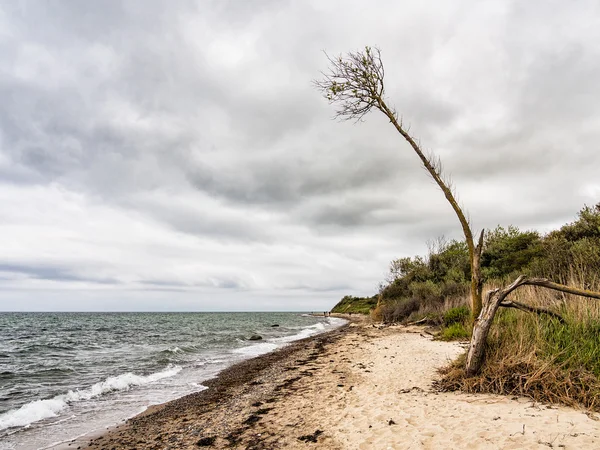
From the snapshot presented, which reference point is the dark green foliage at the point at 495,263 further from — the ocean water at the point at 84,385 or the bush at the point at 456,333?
the ocean water at the point at 84,385

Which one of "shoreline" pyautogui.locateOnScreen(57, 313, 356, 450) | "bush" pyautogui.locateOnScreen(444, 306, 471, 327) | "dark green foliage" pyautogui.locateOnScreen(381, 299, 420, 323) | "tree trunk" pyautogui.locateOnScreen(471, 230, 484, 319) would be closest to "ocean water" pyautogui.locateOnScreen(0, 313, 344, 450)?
"shoreline" pyautogui.locateOnScreen(57, 313, 356, 450)

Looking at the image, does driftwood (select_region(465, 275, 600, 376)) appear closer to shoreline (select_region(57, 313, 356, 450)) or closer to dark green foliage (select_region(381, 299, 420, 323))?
shoreline (select_region(57, 313, 356, 450))

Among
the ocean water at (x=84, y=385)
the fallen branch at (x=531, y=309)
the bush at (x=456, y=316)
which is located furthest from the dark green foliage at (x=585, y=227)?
the ocean water at (x=84, y=385)

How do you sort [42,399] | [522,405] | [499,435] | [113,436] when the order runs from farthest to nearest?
[42,399], [113,436], [522,405], [499,435]

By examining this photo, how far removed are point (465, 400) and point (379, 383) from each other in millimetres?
3270

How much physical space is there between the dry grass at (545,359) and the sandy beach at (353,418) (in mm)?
462

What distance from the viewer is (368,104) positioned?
10320mm

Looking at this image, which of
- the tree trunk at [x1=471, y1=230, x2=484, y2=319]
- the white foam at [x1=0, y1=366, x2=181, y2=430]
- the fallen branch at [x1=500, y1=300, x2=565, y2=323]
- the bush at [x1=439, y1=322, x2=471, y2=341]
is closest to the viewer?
the fallen branch at [x1=500, y1=300, x2=565, y2=323]

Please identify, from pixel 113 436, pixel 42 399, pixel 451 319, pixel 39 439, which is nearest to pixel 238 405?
pixel 113 436

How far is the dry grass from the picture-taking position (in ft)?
20.5

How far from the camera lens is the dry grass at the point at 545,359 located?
624cm

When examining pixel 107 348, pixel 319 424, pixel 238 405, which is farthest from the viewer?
pixel 107 348

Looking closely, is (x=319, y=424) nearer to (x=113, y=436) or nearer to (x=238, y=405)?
(x=238, y=405)

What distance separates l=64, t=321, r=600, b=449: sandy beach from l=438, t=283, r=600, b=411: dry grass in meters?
0.46
